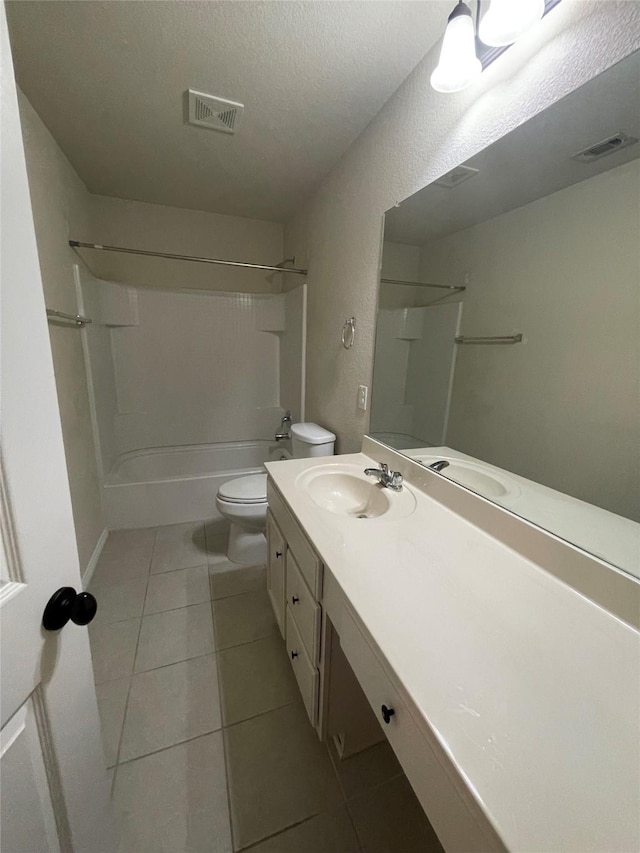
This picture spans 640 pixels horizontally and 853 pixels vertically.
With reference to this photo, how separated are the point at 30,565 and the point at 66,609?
4.2 inches

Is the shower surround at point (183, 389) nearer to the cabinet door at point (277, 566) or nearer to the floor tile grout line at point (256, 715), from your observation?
the cabinet door at point (277, 566)

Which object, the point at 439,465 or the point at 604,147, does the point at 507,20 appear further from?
the point at 439,465

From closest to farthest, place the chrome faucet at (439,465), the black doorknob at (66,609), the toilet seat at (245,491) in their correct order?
1. the black doorknob at (66,609)
2. the chrome faucet at (439,465)
3. the toilet seat at (245,491)

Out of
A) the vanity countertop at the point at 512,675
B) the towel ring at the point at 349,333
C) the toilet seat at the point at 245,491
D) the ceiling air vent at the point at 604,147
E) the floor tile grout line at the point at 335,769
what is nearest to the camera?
the vanity countertop at the point at 512,675

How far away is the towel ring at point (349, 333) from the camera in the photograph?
1.66m

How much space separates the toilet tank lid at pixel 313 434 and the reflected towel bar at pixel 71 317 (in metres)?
1.29

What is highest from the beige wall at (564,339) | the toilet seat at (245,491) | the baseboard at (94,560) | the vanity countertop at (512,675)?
the beige wall at (564,339)

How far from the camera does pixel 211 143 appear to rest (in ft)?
5.37

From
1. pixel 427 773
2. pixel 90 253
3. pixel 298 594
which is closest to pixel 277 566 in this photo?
pixel 298 594

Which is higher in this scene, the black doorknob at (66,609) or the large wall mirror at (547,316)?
the large wall mirror at (547,316)

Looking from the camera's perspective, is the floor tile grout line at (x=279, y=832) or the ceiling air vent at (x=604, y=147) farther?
the floor tile grout line at (x=279, y=832)

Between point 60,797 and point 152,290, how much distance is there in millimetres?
2761

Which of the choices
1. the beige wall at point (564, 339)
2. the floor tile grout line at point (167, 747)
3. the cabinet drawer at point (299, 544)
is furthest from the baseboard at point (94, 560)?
the beige wall at point (564, 339)

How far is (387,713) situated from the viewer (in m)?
0.56
